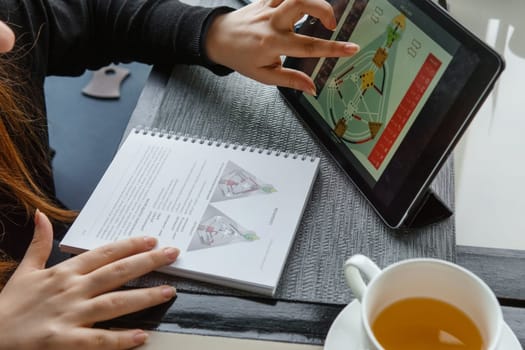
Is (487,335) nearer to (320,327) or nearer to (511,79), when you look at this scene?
(320,327)

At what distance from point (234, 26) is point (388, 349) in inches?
18.6

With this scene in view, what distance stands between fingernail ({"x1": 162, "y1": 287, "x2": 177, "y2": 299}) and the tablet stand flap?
24 centimetres

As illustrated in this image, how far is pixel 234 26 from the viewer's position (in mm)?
787

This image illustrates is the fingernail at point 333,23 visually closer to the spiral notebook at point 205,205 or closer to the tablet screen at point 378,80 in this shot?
the tablet screen at point 378,80

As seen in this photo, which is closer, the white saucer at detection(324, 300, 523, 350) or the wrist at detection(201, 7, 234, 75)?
the white saucer at detection(324, 300, 523, 350)

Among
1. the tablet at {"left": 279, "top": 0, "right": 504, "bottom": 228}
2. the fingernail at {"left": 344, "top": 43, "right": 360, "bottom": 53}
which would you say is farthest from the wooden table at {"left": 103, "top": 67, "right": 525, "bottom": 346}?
the fingernail at {"left": 344, "top": 43, "right": 360, "bottom": 53}

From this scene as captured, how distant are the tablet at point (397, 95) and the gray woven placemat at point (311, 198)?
0.06ft

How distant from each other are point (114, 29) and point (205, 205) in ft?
1.14

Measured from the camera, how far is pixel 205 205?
2.12 ft

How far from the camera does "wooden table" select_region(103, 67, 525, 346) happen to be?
0.55m

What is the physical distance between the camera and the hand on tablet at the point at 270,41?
2.31ft

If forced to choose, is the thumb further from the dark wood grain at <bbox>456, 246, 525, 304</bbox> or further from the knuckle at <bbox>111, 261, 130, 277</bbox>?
the dark wood grain at <bbox>456, 246, 525, 304</bbox>

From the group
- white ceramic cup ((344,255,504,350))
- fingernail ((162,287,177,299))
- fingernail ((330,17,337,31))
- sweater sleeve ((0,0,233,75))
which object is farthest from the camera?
sweater sleeve ((0,0,233,75))

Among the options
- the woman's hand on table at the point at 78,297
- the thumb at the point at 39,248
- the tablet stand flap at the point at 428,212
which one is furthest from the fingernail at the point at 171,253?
the tablet stand flap at the point at 428,212
